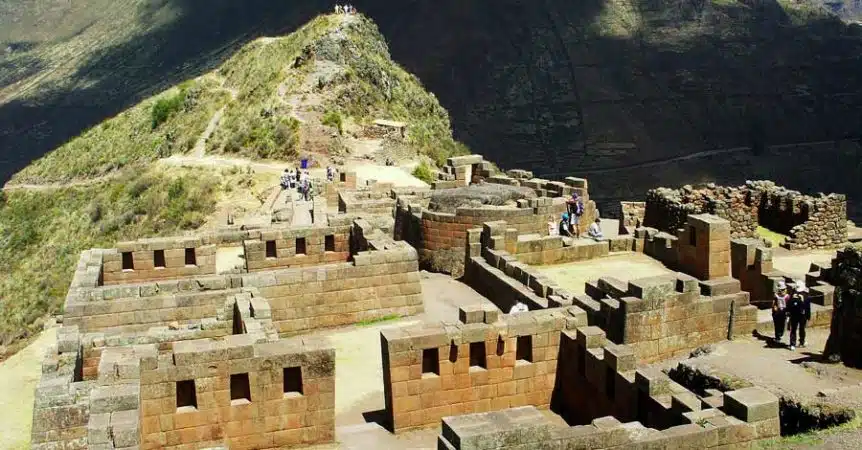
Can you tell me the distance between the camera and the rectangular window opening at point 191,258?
2498 cm

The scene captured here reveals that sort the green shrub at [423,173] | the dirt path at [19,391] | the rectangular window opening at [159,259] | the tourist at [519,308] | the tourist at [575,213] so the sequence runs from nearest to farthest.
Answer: the dirt path at [19,391]
the tourist at [519,308]
the rectangular window opening at [159,259]
the tourist at [575,213]
the green shrub at [423,173]

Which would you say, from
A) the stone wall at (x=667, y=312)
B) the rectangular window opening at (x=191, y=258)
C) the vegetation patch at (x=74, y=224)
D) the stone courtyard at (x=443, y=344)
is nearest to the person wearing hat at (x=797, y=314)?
the stone courtyard at (x=443, y=344)

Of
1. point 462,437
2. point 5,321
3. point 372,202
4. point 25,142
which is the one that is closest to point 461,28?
point 25,142

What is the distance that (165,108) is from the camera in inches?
3278

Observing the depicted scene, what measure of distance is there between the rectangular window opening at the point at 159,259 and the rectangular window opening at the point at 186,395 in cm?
946

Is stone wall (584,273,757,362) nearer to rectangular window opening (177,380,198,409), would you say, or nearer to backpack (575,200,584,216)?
rectangular window opening (177,380,198,409)

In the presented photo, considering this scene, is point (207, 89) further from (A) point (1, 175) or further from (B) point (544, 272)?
(B) point (544, 272)

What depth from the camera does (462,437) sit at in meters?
12.5

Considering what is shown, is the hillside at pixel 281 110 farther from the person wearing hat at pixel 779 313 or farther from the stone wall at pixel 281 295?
the person wearing hat at pixel 779 313

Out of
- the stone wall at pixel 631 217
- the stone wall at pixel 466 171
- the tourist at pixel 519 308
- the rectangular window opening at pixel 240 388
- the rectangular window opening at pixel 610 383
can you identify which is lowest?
the stone wall at pixel 631 217

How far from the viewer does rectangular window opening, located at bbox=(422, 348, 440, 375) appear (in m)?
16.9

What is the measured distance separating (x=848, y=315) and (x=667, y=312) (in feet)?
10.5

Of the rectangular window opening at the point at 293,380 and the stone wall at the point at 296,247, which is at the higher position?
the stone wall at the point at 296,247

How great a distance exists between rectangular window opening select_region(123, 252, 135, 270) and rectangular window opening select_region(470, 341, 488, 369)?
10.6 m
